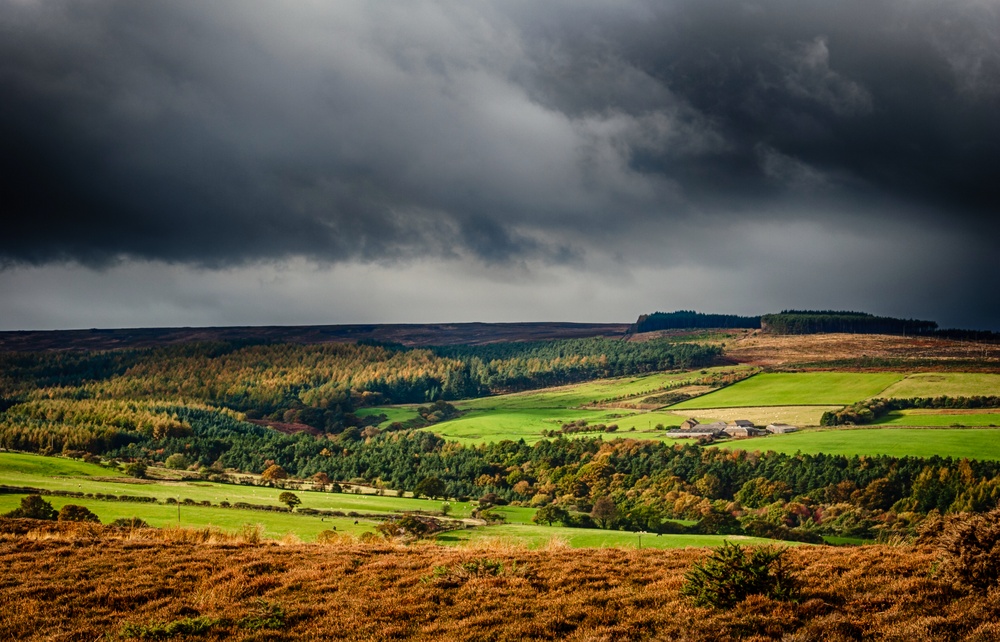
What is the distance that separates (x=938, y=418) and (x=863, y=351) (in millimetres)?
62544

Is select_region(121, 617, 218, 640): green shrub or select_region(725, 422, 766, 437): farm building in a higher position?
select_region(121, 617, 218, 640): green shrub

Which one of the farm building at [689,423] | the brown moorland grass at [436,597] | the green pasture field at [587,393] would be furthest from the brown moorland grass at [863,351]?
the brown moorland grass at [436,597]

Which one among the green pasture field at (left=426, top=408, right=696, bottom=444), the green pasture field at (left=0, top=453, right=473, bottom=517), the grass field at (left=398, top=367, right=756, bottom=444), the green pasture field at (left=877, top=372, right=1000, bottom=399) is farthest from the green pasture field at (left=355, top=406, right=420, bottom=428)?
the green pasture field at (left=877, top=372, right=1000, bottom=399)

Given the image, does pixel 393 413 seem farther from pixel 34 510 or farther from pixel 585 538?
pixel 34 510

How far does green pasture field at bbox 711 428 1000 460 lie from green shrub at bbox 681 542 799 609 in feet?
230

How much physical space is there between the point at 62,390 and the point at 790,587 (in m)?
216

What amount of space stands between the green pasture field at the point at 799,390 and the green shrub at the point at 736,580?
100 meters

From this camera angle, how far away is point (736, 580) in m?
17.1

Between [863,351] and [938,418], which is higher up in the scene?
[863,351]

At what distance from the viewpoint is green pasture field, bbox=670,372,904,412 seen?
112438 millimetres

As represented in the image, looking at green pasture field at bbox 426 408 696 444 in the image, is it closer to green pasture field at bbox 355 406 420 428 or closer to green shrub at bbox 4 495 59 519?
green pasture field at bbox 355 406 420 428

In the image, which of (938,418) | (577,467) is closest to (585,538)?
(577,467)

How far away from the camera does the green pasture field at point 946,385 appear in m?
102

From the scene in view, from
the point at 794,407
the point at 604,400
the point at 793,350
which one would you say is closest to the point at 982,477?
the point at 794,407
